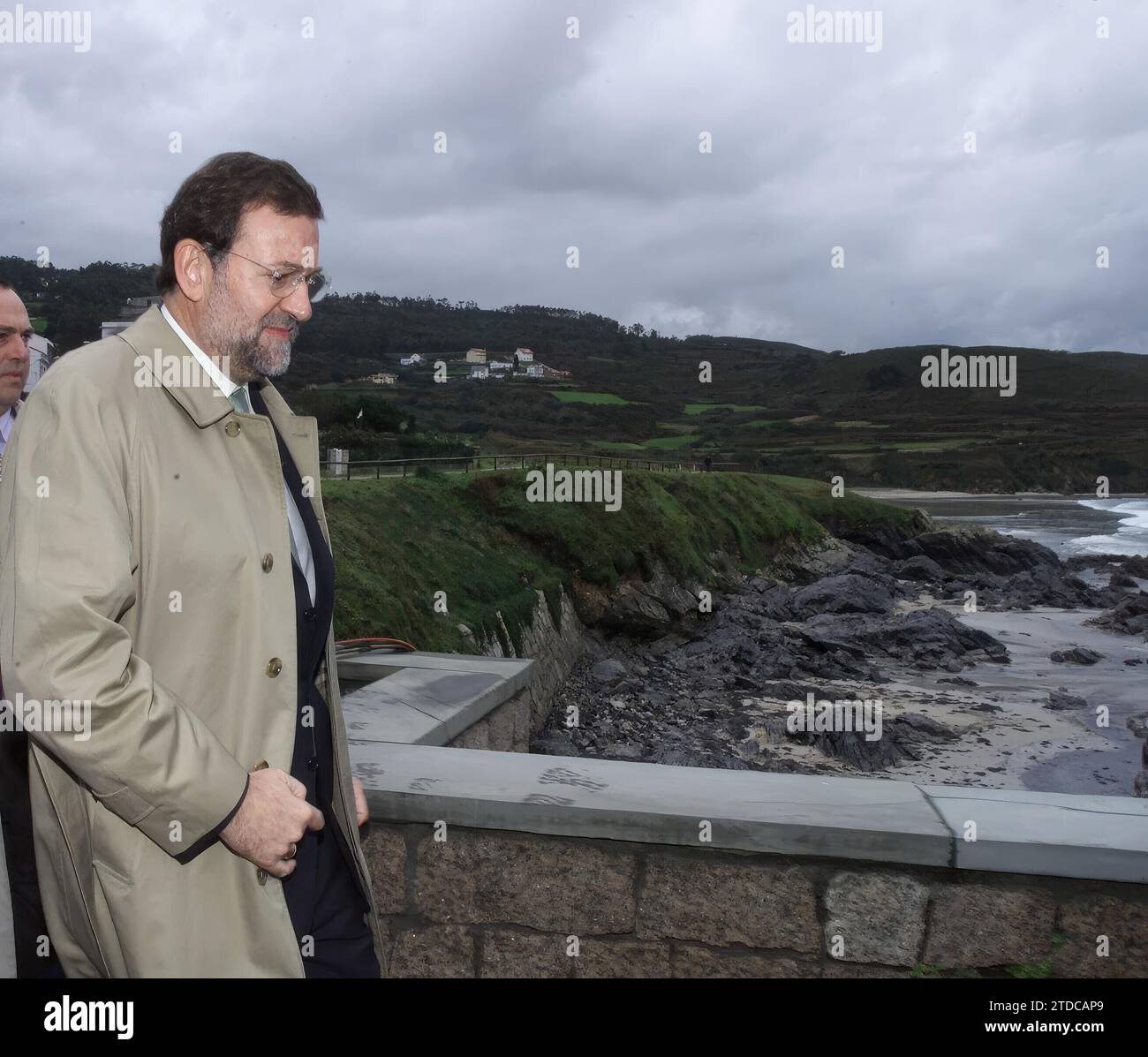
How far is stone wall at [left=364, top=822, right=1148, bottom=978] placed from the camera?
9.09 feet

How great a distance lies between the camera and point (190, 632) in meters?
1.93

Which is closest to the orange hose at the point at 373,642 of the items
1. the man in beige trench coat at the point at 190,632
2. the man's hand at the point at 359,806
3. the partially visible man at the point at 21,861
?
the man's hand at the point at 359,806

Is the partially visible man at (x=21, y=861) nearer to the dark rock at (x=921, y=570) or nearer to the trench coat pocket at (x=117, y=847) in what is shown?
the trench coat pocket at (x=117, y=847)

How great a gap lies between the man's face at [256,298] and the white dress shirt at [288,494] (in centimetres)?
3

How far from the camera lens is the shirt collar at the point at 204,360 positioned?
2.15 m

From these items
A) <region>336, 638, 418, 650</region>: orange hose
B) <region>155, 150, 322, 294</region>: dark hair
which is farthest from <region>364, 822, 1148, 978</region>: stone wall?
<region>336, 638, 418, 650</region>: orange hose

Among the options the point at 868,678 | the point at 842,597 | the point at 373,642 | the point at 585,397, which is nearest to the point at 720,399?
the point at 585,397

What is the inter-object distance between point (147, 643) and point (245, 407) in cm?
65

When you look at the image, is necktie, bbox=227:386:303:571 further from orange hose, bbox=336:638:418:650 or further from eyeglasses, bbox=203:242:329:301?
orange hose, bbox=336:638:418:650

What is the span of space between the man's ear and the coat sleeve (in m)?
0.38

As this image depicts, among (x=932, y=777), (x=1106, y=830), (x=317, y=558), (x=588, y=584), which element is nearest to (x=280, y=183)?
(x=317, y=558)

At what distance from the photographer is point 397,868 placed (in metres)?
3.18

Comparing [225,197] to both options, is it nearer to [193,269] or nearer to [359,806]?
[193,269]
